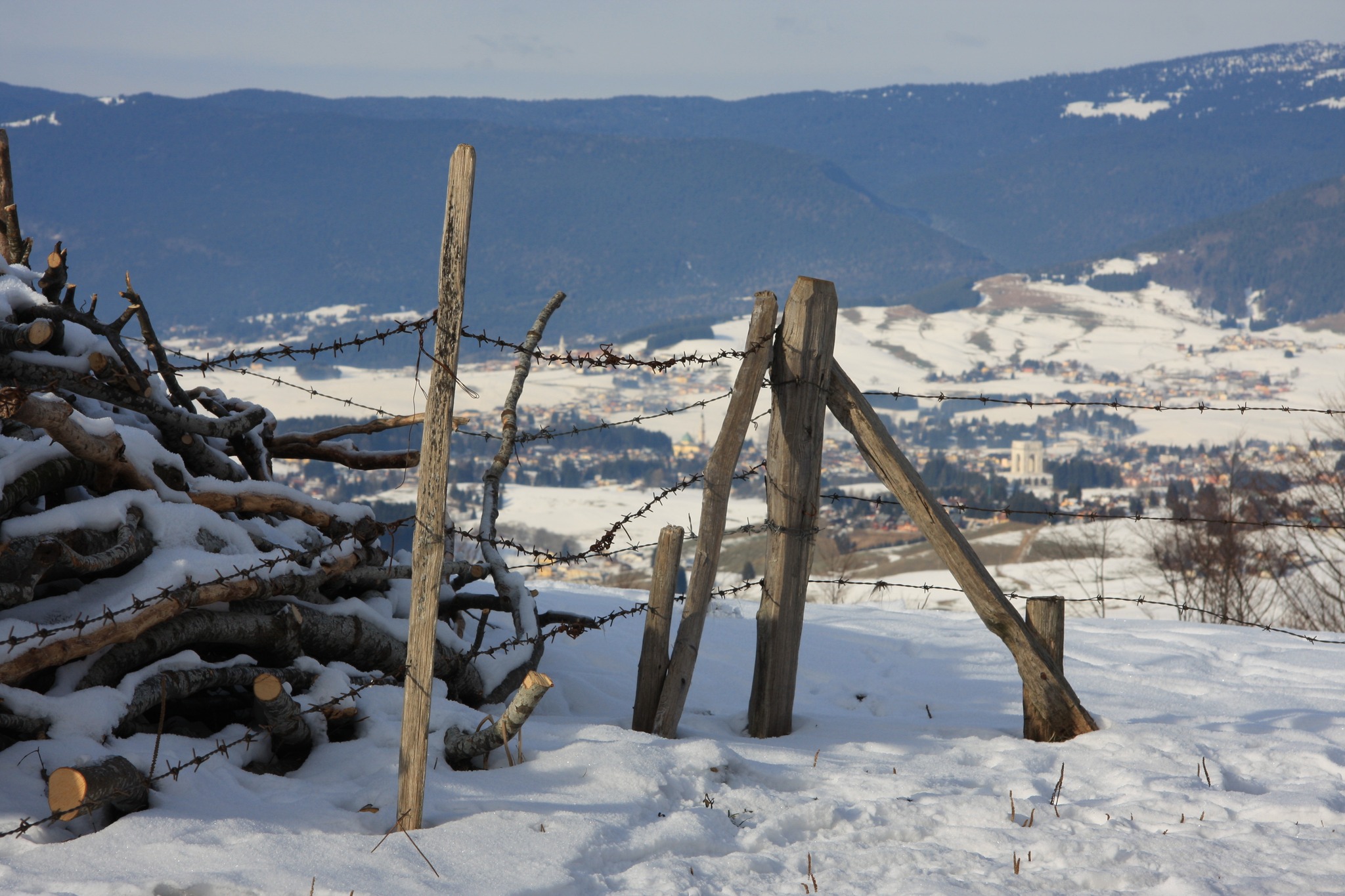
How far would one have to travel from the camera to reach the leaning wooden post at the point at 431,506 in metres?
2.97

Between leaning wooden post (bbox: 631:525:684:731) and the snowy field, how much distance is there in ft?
0.71

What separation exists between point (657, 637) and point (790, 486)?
87cm

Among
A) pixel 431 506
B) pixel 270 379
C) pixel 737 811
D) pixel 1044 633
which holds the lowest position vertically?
pixel 737 811

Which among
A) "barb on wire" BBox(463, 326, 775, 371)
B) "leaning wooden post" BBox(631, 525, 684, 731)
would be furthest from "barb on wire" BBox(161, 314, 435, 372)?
"leaning wooden post" BBox(631, 525, 684, 731)

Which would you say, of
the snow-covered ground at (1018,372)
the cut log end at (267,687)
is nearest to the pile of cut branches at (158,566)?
the cut log end at (267,687)

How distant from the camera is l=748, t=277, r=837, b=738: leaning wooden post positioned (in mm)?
4367

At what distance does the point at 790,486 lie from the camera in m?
4.45

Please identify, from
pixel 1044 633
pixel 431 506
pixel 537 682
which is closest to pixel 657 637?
pixel 537 682

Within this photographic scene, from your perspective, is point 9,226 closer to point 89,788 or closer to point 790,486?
point 89,788

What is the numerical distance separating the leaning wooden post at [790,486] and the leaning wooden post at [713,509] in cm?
13

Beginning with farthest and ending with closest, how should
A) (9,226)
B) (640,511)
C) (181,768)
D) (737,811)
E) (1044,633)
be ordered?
(9,226), (1044,633), (640,511), (737,811), (181,768)

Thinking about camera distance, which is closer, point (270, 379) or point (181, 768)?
point (181, 768)

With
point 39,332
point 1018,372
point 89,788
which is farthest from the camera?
point 1018,372

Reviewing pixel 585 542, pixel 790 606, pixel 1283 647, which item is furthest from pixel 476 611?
pixel 585 542
